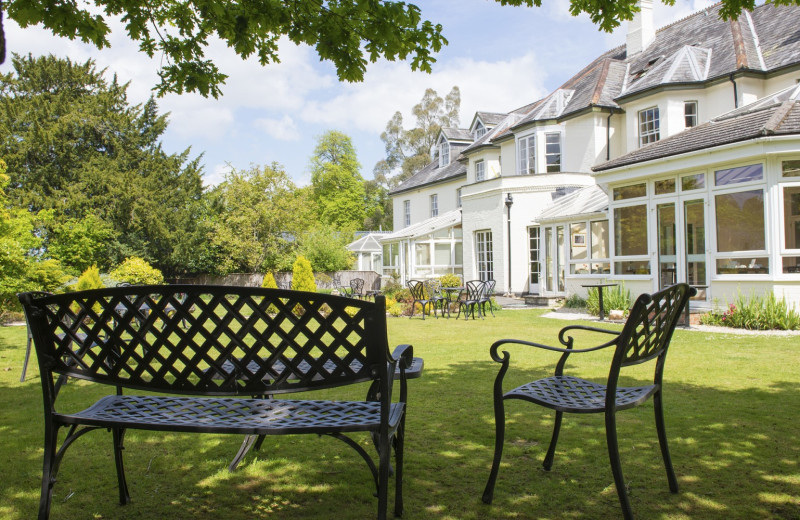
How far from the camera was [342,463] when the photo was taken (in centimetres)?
372

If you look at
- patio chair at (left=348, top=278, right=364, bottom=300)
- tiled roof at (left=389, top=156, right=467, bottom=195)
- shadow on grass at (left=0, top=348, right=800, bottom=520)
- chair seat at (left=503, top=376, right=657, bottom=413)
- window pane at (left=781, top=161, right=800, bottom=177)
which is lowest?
shadow on grass at (left=0, top=348, right=800, bottom=520)

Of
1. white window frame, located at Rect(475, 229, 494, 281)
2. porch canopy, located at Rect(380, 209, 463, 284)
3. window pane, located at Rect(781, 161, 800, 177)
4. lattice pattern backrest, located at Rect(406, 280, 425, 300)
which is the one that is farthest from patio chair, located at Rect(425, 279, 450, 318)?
window pane, located at Rect(781, 161, 800, 177)

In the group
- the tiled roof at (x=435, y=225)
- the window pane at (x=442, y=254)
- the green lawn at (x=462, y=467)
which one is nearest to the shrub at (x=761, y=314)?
the green lawn at (x=462, y=467)

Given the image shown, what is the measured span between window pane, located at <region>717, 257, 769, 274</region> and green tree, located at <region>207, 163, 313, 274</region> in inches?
776

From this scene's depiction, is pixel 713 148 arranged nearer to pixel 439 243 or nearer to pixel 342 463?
pixel 342 463

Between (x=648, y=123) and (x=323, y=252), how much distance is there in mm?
16758

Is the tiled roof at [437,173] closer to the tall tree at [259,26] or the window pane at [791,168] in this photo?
the window pane at [791,168]

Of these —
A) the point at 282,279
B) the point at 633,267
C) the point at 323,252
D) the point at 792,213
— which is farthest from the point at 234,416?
the point at 323,252

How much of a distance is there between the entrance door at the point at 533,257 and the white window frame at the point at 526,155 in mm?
2402

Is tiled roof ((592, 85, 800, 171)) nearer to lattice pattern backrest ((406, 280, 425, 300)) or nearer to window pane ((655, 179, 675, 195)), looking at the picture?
window pane ((655, 179, 675, 195))

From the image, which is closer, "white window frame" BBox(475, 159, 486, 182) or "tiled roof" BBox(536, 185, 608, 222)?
"tiled roof" BBox(536, 185, 608, 222)

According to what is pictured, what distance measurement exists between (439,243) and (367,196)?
33304 millimetres

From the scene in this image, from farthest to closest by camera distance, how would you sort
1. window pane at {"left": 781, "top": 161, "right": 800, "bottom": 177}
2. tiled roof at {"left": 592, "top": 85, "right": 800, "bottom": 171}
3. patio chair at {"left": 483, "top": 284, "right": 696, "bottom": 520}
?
window pane at {"left": 781, "top": 161, "right": 800, "bottom": 177} → tiled roof at {"left": 592, "top": 85, "right": 800, "bottom": 171} → patio chair at {"left": 483, "top": 284, "right": 696, "bottom": 520}

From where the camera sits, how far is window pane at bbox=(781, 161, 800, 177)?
10.7m
